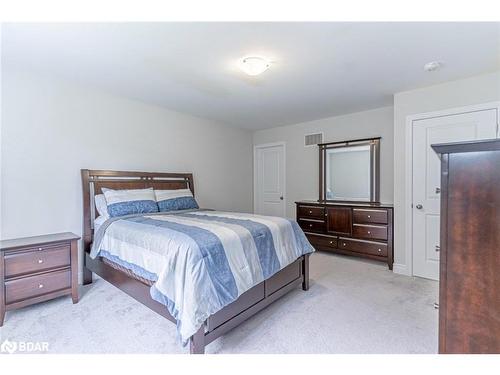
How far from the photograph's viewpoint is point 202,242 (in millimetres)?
1803

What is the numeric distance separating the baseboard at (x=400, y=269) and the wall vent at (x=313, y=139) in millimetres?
2365

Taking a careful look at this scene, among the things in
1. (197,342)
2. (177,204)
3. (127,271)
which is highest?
(177,204)

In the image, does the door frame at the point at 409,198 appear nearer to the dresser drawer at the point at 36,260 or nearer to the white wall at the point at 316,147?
the white wall at the point at 316,147

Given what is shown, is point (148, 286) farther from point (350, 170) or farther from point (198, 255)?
point (350, 170)

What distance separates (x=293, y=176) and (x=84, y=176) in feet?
11.5

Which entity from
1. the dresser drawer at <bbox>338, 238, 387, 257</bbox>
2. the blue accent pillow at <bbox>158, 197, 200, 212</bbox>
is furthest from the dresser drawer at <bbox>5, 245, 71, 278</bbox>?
the dresser drawer at <bbox>338, 238, 387, 257</bbox>

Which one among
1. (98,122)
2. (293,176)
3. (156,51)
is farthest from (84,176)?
(293,176)

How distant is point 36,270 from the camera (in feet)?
7.55

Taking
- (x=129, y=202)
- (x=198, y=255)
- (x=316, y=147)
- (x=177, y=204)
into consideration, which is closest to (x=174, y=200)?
(x=177, y=204)

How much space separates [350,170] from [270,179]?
5.69ft

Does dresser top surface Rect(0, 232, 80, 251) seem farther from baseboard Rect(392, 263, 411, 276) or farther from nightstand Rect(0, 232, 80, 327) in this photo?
baseboard Rect(392, 263, 411, 276)

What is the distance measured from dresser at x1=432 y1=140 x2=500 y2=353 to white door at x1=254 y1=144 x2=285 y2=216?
4.25 meters

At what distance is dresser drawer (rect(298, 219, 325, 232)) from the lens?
13.5 feet

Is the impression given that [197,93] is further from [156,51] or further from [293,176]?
[293,176]
